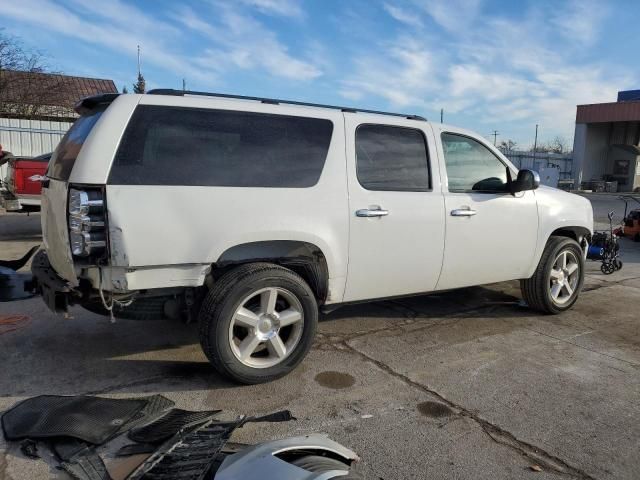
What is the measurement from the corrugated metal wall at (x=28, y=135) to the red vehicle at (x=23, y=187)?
7832mm

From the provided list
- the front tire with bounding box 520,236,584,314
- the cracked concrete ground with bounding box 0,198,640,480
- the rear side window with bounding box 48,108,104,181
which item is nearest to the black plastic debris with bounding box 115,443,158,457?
the cracked concrete ground with bounding box 0,198,640,480

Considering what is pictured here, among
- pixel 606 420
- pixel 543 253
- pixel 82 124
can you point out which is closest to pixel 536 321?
pixel 543 253

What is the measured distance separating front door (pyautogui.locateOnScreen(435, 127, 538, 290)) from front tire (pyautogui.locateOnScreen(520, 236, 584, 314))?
0.95 feet

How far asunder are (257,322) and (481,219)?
240cm

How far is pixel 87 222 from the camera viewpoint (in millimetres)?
3127

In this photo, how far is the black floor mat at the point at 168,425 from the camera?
2785 millimetres

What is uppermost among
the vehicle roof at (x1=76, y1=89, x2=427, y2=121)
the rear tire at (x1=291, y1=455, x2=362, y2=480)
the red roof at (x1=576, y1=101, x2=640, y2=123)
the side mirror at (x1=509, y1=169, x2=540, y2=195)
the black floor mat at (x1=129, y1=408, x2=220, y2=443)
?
the red roof at (x1=576, y1=101, x2=640, y2=123)

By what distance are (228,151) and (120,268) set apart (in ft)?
3.54

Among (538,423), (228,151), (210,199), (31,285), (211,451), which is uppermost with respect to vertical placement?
(228,151)

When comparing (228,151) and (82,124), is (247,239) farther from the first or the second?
(82,124)

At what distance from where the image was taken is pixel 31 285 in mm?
4043

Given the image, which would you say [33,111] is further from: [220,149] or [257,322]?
[257,322]

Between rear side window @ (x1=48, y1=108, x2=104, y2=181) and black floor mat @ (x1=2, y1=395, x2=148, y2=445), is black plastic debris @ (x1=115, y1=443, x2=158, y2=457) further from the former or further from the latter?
rear side window @ (x1=48, y1=108, x2=104, y2=181)

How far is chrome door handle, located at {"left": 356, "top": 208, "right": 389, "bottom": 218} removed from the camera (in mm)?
4059
